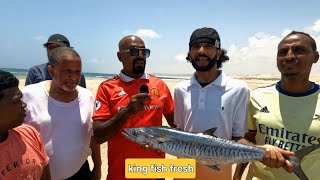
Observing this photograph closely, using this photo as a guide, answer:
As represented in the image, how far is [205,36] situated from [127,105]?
4.65 ft

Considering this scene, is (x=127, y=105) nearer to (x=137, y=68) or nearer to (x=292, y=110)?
(x=137, y=68)

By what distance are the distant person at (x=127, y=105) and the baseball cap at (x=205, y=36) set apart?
2.26 feet

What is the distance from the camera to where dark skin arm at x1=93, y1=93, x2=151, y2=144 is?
147 inches

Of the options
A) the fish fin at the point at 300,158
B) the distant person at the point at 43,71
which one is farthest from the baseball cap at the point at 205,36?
the distant person at the point at 43,71

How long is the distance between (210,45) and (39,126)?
2472 millimetres

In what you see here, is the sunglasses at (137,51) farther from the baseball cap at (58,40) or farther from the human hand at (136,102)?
the baseball cap at (58,40)

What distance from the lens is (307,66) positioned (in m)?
3.61

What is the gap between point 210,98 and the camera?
160 inches

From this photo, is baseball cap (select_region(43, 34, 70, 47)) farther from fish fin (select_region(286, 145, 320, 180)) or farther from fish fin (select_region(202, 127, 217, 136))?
fish fin (select_region(286, 145, 320, 180))

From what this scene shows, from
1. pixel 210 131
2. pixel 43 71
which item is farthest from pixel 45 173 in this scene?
pixel 43 71

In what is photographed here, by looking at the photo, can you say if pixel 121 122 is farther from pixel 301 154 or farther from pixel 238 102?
pixel 301 154

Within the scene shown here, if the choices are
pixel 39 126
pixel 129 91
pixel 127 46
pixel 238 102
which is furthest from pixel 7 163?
pixel 238 102

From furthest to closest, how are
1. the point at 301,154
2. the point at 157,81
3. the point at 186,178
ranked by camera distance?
the point at 157,81 < the point at 186,178 < the point at 301,154

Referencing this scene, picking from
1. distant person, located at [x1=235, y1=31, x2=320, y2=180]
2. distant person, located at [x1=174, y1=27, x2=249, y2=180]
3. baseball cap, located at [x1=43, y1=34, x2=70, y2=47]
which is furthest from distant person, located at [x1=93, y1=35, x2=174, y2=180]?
baseball cap, located at [x1=43, y1=34, x2=70, y2=47]
